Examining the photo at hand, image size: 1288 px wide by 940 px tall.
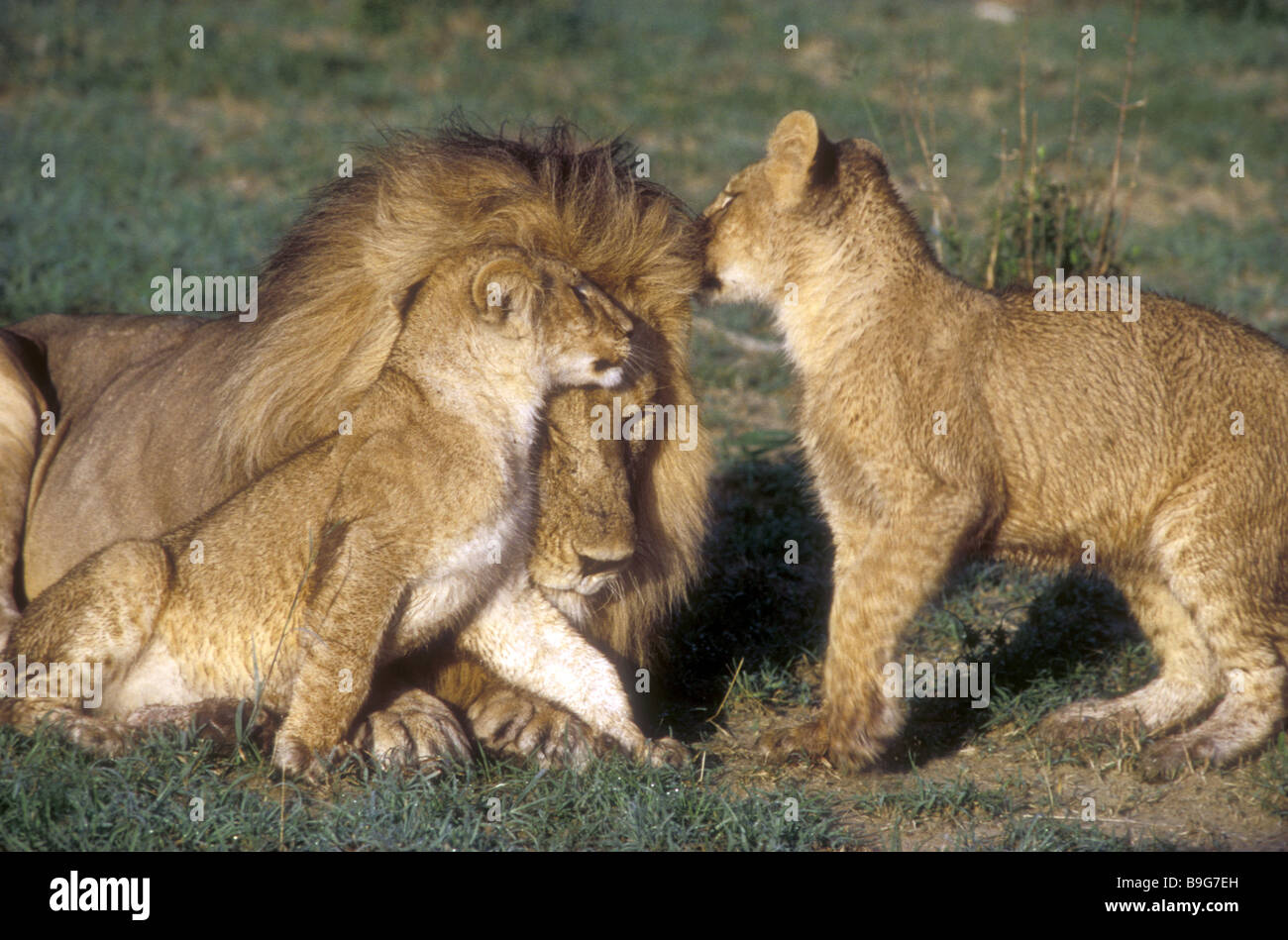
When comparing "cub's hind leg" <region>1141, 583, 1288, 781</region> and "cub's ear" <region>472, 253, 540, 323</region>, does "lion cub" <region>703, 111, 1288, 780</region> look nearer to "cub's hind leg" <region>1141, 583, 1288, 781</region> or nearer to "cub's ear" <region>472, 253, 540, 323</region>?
"cub's hind leg" <region>1141, 583, 1288, 781</region>

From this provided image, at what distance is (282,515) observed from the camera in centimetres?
369

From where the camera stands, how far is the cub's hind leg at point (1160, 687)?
435cm

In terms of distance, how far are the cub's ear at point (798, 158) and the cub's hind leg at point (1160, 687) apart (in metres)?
1.54

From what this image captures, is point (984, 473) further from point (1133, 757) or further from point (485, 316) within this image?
point (485, 316)

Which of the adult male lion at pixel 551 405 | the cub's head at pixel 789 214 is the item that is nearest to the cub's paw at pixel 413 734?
the adult male lion at pixel 551 405

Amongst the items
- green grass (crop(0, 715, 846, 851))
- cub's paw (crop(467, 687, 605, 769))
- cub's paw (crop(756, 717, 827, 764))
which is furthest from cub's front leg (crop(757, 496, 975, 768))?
cub's paw (crop(467, 687, 605, 769))

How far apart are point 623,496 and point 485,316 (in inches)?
23.7

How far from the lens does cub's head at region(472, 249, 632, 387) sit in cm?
361

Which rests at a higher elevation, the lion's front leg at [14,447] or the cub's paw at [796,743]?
the lion's front leg at [14,447]

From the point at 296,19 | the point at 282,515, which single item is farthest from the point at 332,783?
the point at 296,19

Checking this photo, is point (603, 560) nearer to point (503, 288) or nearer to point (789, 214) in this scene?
point (503, 288)

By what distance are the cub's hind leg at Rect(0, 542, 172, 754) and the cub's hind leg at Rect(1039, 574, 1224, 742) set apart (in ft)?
8.61

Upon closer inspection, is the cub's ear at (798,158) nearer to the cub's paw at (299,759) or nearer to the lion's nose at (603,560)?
the lion's nose at (603,560)

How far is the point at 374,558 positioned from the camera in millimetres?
3477
